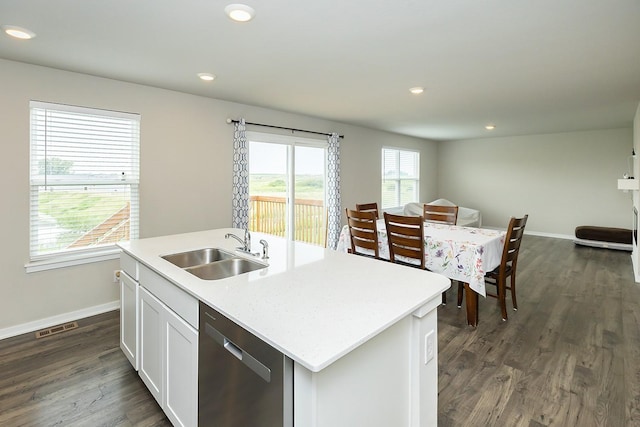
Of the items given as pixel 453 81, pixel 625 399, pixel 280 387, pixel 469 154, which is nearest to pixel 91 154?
pixel 280 387

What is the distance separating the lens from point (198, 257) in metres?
2.24

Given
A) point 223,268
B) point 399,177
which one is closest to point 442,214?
point 399,177

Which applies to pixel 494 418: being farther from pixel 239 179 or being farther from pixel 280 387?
pixel 239 179

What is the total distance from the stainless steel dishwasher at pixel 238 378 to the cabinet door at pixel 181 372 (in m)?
0.06

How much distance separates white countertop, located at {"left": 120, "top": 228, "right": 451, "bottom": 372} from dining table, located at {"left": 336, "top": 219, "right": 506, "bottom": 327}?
1373 mm

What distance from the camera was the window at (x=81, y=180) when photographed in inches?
116

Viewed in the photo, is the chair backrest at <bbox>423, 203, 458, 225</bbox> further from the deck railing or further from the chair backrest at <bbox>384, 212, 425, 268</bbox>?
the deck railing

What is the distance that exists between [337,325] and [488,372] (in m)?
1.78

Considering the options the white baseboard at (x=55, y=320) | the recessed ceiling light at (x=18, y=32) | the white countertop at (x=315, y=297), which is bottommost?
the white baseboard at (x=55, y=320)

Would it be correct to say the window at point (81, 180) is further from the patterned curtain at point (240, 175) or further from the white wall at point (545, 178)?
the white wall at point (545, 178)

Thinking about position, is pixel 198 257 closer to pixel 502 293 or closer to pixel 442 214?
pixel 502 293

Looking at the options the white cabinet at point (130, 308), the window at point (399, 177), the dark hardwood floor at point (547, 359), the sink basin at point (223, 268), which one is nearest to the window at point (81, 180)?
the white cabinet at point (130, 308)

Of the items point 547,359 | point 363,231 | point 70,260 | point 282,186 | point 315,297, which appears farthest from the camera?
point 282,186

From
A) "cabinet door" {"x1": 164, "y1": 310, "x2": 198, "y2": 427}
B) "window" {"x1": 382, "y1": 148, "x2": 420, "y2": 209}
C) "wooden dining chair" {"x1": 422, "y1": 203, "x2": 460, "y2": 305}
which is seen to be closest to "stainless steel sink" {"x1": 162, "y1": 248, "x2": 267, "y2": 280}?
"cabinet door" {"x1": 164, "y1": 310, "x2": 198, "y2": 427}
